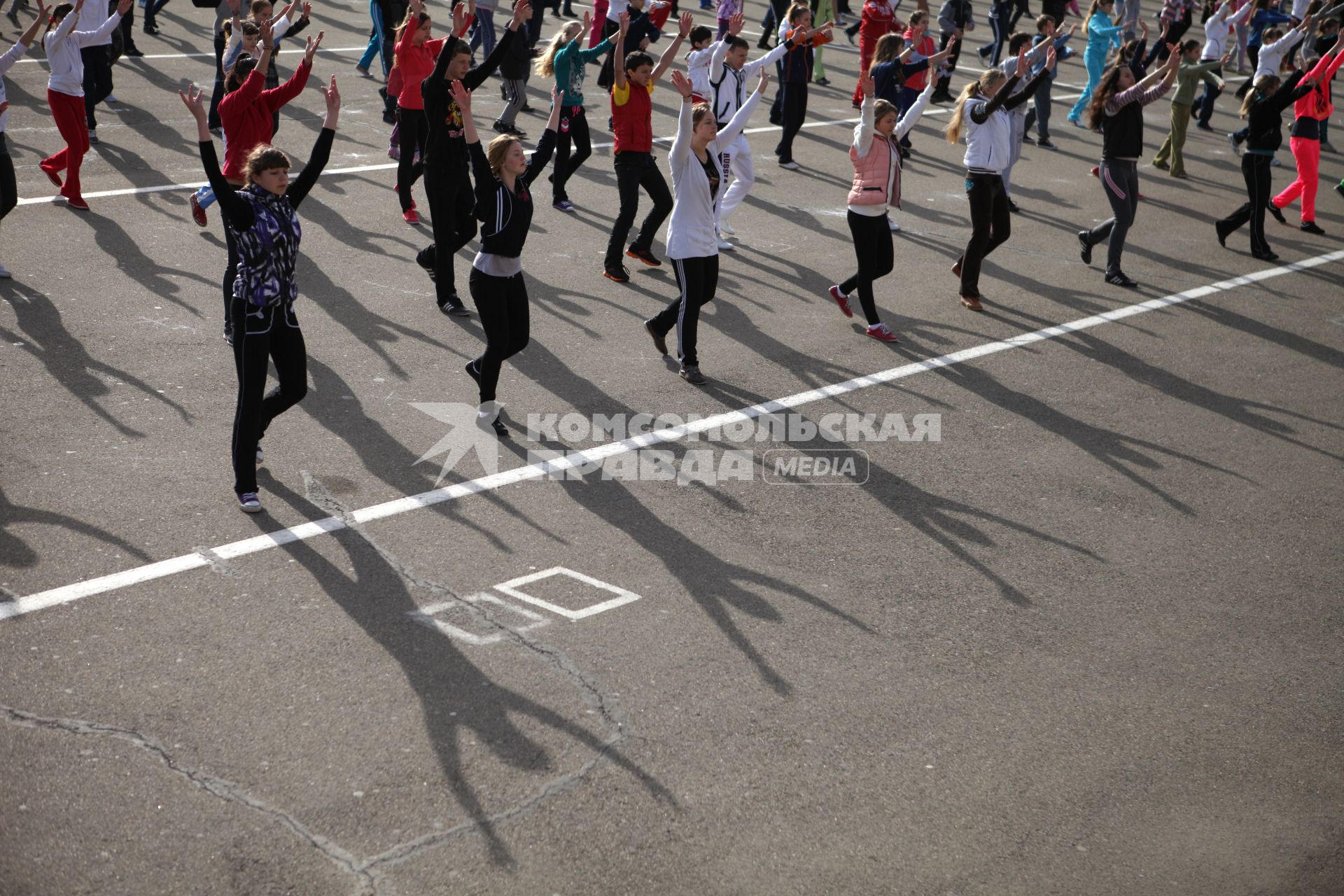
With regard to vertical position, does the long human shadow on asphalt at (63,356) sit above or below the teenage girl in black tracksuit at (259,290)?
below

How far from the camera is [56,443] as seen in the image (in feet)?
23.3

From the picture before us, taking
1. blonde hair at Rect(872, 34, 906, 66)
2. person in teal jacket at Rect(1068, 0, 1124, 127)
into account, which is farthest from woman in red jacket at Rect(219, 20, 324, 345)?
person in teal jacket at Rect(1068, 0, 1124, 127)

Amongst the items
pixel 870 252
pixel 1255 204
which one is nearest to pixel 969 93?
pixel 870 252

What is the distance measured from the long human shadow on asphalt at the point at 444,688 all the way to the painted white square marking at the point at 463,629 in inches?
1.7

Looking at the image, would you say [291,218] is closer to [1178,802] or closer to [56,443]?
[56,443]

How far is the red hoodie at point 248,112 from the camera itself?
8828 millimetres

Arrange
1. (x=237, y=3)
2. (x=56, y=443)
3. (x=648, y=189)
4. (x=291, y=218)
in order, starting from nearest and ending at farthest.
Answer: (x=291, y=218)
(x=56, y=443)
(x=648, y=189)
(x=237, y=3)

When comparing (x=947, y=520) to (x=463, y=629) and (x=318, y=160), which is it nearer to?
(x=463, y=629)

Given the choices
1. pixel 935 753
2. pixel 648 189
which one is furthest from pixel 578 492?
pixel 648 189

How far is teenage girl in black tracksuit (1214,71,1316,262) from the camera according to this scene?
1271 cm

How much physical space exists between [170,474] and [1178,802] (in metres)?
5.35

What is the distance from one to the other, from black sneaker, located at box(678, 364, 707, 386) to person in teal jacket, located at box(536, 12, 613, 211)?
13.0 feet

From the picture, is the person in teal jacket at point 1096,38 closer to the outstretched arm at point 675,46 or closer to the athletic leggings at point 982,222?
the athletic leggings at point 982,222

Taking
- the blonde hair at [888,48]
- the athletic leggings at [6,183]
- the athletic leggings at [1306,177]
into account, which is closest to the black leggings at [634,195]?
the blonde hair at [888,48]
